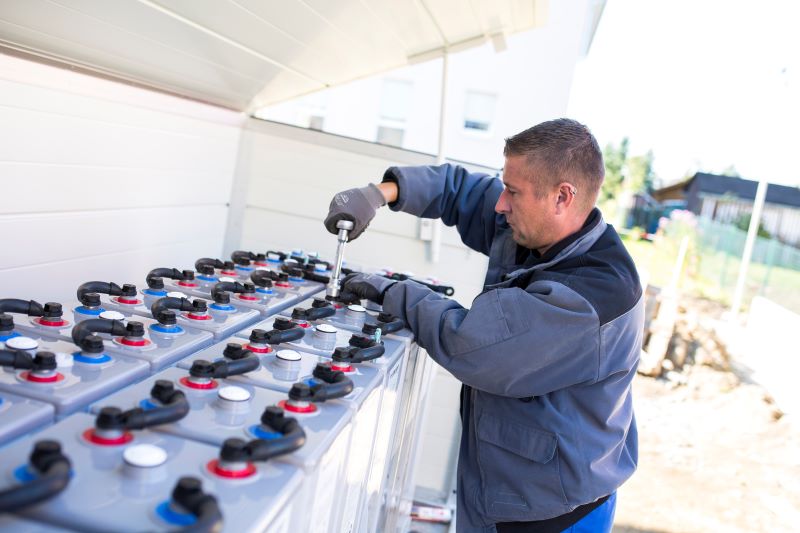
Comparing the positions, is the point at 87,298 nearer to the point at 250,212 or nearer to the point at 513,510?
the point at 513,510

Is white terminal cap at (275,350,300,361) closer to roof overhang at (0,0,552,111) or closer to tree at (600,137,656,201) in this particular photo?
roof overhang at (0,0,552,111)

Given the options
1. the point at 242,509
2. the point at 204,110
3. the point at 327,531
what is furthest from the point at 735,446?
the point at 242,509

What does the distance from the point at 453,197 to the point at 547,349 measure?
1067 millimetres

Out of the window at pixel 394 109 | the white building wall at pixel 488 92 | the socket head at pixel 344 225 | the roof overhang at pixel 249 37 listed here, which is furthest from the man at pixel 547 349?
the window at pixel 394 109

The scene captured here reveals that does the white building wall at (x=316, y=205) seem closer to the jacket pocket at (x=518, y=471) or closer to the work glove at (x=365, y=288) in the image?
the work glove at (x=365, y=288)

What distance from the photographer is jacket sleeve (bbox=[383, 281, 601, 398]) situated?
1.76 m

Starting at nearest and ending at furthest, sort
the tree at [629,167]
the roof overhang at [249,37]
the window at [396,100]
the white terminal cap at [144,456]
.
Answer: the white terminal cap at [144,456]
the roof overhang at [249,37]
the window at [396,100]
the tree at [629,167]

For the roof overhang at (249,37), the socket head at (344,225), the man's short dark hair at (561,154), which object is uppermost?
the roof overhang at (249,37)

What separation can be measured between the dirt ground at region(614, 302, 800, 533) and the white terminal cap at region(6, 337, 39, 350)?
13.0 feet

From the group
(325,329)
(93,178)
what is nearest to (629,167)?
(93,178)

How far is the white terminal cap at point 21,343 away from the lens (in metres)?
1.19

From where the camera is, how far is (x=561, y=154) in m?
1.98

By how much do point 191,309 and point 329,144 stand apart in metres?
2.05

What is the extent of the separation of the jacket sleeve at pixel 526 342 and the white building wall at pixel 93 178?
1337 mm
